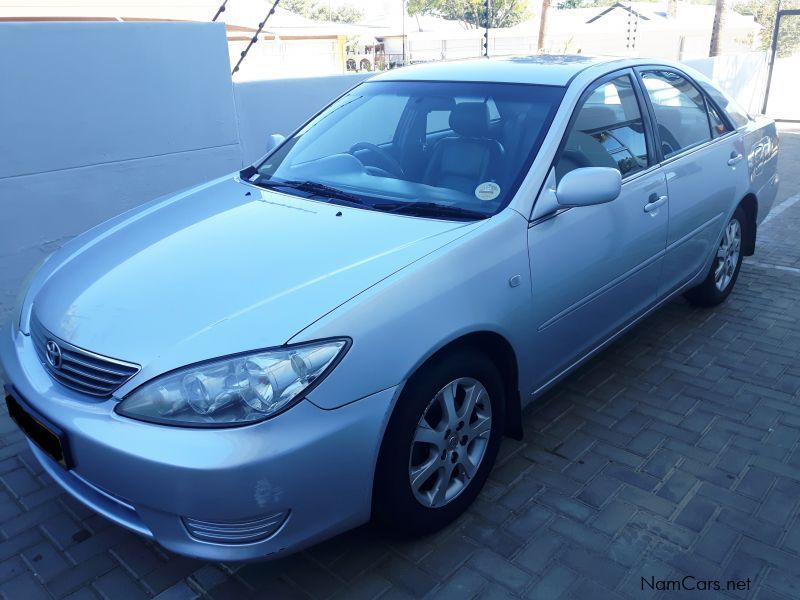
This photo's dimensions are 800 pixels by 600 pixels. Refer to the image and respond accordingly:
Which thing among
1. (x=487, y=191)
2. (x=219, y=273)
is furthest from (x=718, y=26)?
(x=219, y=273)

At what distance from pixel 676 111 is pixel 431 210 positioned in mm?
2079

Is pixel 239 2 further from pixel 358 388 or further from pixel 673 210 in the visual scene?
pixel 358 388

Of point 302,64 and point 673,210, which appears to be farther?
point 302,64

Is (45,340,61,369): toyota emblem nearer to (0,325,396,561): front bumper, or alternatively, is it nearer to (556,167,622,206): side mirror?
→ (0,325,396,561): front bumper

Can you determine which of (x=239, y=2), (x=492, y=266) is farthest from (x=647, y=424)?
(x=239, y=2)

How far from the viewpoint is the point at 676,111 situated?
403 cm

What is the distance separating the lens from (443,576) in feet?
8.02

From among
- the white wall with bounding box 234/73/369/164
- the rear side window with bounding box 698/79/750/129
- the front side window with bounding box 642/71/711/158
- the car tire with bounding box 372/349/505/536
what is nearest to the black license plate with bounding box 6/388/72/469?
the car tire with bounding box 372/349/505/536

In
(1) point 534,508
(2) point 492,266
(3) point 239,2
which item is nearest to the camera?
(2) point 492,266

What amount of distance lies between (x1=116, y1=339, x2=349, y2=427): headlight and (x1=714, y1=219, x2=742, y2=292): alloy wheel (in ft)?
11.7

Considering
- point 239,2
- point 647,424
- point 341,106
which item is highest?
point 239,2

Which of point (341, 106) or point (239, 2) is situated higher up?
point (239, 2)

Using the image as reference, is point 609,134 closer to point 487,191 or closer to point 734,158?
point 487,191

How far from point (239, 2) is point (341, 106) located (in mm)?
18686
